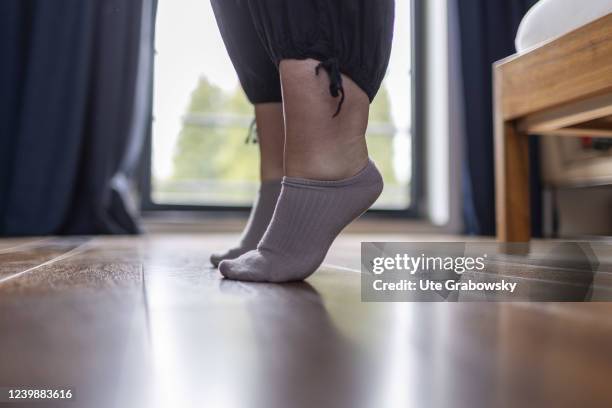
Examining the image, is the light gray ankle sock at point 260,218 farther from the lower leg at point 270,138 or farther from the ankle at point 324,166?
the ankle at point 324,166

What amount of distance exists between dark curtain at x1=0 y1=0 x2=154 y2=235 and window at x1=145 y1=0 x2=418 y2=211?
1.33ft

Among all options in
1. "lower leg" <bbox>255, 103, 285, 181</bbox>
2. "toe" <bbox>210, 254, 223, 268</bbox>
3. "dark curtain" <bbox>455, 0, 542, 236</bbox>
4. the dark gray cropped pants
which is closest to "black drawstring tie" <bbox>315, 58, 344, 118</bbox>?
the dark gray cropped pants

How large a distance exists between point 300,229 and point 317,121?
5.6 inches

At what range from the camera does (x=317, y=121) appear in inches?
29.6

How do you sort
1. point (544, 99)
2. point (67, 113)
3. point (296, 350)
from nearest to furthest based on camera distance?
point (296, 350)
point (544, 99)
point (67, 113)

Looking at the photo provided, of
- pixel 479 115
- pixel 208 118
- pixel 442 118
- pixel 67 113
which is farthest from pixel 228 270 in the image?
pixel 208 118

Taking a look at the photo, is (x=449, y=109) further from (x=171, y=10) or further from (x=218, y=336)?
(x=218, y=336)

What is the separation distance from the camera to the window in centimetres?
305

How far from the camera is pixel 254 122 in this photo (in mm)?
1065

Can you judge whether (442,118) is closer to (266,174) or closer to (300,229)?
(266,174)

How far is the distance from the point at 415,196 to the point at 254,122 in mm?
2225

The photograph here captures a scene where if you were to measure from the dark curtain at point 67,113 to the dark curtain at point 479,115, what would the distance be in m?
1.53

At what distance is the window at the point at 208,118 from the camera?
3051 millimetres

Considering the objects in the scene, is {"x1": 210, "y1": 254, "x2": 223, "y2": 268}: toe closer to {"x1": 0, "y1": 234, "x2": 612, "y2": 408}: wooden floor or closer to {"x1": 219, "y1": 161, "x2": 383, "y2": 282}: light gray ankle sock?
{"x1": 219, "y1": 161, "x2": 383, "y2": 282}: light gray ankle sock
